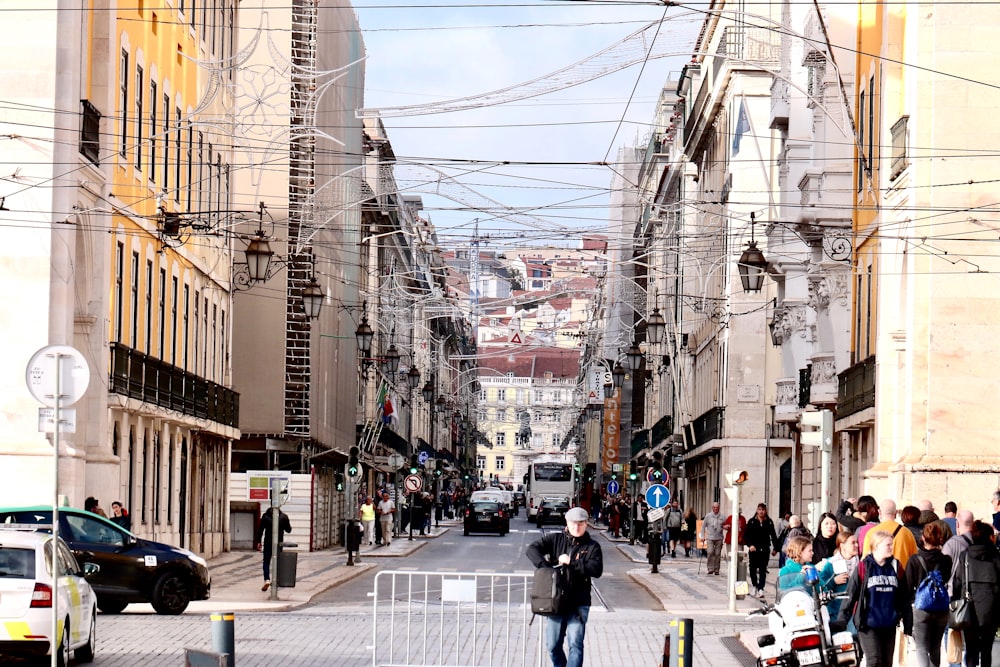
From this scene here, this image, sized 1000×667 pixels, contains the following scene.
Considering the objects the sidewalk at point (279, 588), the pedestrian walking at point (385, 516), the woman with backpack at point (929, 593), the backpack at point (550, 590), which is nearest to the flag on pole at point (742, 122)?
the pedestrian walking at point (385, 516)

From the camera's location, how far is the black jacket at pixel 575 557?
15914mm

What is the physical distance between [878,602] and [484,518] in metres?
61.9

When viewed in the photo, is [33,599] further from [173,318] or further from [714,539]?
[714,539]

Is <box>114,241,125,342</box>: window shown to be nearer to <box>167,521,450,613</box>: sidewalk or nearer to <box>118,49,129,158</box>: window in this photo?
<box>118,49,129,158</box>: window

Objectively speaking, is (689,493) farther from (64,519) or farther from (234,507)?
(64,519)

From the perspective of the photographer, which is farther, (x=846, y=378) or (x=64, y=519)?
(x=846, y=378)

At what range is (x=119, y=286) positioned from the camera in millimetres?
36188

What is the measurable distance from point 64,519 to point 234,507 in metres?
29.9

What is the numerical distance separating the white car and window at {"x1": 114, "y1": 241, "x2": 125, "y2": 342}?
703 inches

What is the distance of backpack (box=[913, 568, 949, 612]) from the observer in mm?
15617

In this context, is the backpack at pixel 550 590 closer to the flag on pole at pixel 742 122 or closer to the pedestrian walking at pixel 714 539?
the pedestrian walking at pixel 714 539

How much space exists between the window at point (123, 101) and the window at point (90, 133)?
170 centimetres

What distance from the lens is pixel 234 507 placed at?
179 feet

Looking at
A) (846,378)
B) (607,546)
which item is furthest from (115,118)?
(607,546)
